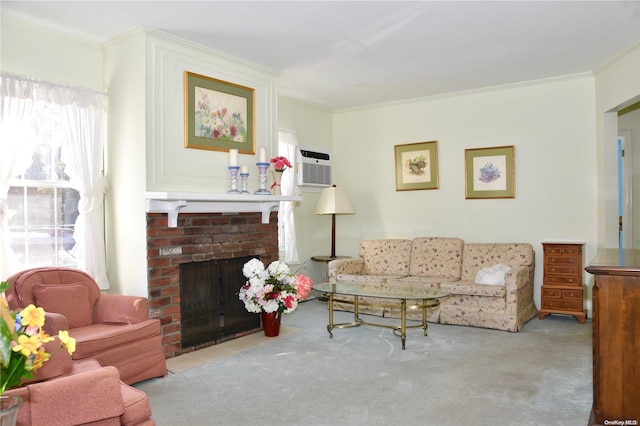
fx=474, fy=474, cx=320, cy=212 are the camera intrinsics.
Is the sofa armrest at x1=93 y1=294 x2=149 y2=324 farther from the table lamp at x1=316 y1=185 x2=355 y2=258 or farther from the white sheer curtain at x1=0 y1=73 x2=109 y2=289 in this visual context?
the table lamp at x1=316 y1=185 x2=355 y2=258

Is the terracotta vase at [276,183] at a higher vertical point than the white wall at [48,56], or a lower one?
lower

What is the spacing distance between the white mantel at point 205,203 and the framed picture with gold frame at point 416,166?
6.98ft

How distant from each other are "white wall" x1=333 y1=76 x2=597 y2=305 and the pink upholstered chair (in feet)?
12.8

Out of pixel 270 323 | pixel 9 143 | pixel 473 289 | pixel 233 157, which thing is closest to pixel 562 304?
pixel 473 289

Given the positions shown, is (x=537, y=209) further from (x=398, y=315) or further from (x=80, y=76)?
(x=80, y=76)

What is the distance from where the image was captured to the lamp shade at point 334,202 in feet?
20.6

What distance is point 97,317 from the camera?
3545mm

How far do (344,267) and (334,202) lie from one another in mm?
964

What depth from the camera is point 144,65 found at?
3824 millimetres

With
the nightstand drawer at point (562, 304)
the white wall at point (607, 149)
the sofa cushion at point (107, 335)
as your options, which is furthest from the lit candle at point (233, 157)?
the white wall at point (607, 149)

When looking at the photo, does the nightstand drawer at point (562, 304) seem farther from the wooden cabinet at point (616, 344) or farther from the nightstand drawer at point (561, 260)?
the wooden cabinet at point (616, 344)

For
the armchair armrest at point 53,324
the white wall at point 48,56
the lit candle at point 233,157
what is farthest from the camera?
the lit candle at point 233,157

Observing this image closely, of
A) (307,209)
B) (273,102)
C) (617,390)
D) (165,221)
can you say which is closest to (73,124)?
(165,221)

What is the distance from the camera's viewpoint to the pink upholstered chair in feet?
10.3
